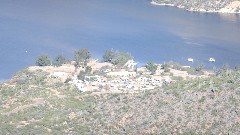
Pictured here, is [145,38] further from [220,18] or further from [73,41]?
[220,18]

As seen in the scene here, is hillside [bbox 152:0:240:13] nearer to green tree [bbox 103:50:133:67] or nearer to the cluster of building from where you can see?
green tree [bbox 103:50:133:67]

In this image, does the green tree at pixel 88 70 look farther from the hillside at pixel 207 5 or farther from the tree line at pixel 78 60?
the hillside at pixel 207 5

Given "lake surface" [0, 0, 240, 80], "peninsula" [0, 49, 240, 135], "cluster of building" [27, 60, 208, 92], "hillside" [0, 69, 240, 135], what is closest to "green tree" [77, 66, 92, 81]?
"cluster of building" [27, 60, 208, 92]

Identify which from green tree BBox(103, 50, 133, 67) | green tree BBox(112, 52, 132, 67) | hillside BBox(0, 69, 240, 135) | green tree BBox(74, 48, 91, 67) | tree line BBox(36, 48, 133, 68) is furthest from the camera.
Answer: green tree BBox(103, 50, 133, 67)

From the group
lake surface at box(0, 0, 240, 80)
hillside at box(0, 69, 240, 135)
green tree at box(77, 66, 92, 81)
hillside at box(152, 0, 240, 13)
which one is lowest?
hillside at box(0, 69, 240, 135)

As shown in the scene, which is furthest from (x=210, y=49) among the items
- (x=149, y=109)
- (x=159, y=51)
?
(x=149, y=109)
